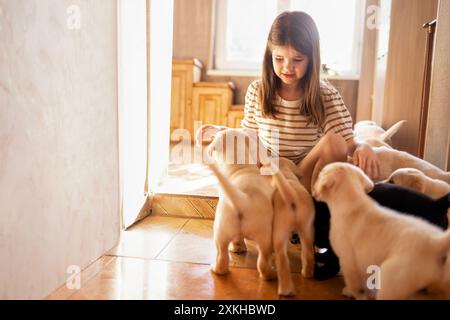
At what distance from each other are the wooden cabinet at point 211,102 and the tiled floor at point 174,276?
8.62 feet

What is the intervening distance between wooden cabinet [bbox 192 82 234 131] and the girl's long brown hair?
2.45 meters

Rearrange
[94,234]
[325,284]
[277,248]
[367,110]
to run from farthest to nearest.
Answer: [367,110]
[94,234]
[325,284]
[277,248]

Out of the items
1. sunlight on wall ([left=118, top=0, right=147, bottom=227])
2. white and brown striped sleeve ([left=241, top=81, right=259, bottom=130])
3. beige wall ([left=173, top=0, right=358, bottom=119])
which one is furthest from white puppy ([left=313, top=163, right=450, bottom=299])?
beige wall ([left=173, top=0, right=358, bottom=119])

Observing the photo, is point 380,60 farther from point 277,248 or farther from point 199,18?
point 277,248

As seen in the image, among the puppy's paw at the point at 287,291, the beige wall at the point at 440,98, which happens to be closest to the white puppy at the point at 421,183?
the beige wall at the point at 440,98

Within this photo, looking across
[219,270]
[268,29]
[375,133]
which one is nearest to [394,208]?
[219,270]

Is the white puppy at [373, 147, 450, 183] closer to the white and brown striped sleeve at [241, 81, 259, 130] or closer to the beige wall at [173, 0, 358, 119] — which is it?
the white and brown striped sleeve at [241, 81, 259, 130]

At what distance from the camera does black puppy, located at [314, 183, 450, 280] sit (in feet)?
3.49

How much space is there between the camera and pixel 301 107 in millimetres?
1644

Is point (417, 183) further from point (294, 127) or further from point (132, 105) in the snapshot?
point (132, 105)

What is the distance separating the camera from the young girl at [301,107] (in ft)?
4.83

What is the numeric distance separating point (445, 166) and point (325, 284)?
0.76 meters
